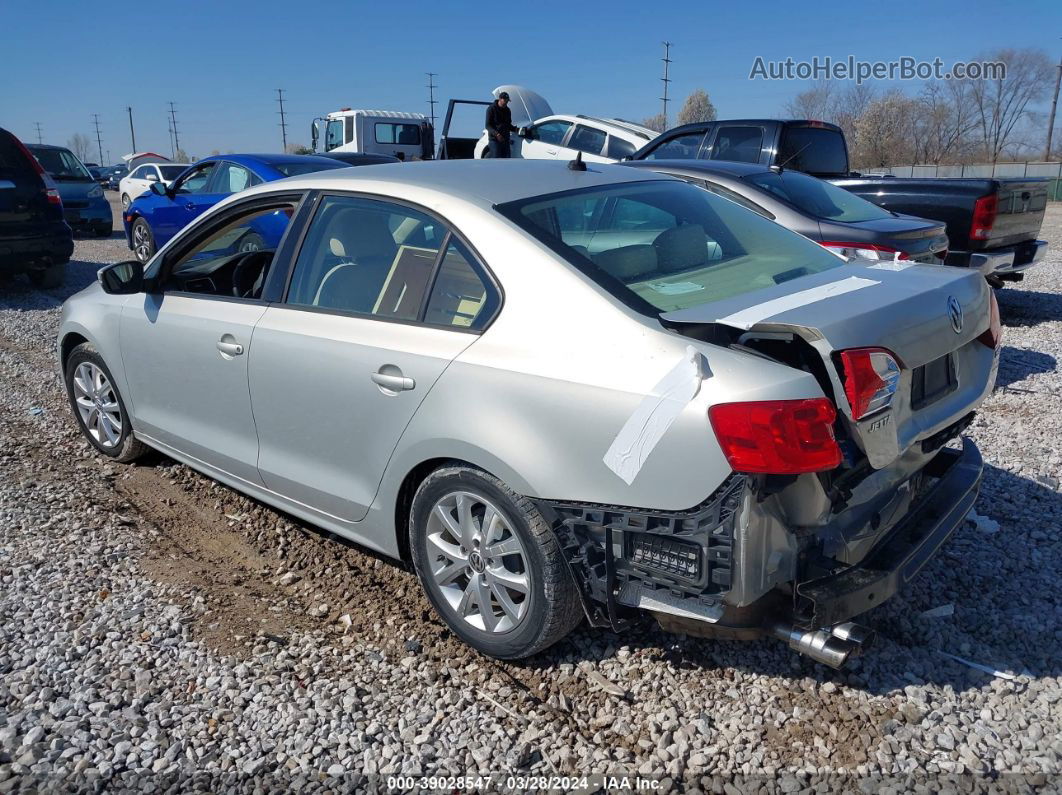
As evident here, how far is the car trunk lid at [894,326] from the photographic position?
239cm

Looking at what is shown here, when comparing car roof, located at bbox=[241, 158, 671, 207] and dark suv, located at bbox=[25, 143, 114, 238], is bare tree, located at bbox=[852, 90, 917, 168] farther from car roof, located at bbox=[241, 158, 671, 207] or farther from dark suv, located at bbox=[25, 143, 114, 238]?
Result: car roof, located at bbox=[241, 158, 671, 207]

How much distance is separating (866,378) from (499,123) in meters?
A: 11.8

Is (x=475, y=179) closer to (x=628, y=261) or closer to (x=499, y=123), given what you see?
(x=628, y=261)

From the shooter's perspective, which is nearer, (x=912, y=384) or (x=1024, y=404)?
(x=912, y=384)

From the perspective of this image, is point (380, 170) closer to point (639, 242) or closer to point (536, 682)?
point (639, 242)

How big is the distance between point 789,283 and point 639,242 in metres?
0.57

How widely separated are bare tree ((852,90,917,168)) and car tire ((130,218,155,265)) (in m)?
47.5

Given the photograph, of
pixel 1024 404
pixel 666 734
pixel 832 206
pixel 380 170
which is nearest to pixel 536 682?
pixel 666 734

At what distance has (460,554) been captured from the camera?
2.95 meters

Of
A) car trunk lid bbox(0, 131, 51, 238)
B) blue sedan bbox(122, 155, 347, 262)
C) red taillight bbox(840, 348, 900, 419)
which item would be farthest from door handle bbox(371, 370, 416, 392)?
car trunk lid bbox(0, 131, 51, 238)

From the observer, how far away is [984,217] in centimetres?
773

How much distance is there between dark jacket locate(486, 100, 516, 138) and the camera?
43.4 feet

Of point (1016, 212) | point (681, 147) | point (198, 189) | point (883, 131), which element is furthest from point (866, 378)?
point (883, 131)

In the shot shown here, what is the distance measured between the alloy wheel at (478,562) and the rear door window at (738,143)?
718 centimetres
